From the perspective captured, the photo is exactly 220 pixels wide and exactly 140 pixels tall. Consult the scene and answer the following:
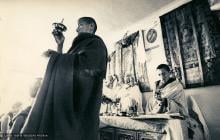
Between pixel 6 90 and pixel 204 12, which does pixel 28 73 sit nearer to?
pixel 6 90

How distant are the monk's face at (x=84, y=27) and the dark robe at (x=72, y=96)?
84mm

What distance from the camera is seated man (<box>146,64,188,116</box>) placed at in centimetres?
153

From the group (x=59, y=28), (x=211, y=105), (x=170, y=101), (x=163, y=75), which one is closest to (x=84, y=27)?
(x=59, y=28)

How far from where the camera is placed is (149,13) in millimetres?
1755

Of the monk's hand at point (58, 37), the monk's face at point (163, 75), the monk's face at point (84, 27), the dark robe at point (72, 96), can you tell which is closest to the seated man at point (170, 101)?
the monk's face at point (163, 75)

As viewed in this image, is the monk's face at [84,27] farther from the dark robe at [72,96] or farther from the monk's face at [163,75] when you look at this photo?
the monk's face at [163,75]

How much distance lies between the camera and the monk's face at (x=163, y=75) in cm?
162

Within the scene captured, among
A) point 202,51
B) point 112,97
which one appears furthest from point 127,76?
point 202,51

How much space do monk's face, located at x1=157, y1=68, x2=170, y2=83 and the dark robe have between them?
36 centimetres

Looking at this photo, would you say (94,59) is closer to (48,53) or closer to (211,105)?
(48,53)

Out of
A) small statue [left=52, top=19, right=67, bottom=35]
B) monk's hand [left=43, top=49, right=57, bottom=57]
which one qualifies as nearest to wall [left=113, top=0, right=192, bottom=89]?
small statue [left=52, top=19, right=67, bottom=35]

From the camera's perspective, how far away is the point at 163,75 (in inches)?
64.2

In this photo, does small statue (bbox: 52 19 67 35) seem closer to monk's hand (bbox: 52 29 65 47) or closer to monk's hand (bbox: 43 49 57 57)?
monk's hand (bbox: 52 29 65 47)

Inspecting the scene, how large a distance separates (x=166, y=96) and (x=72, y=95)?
1.91ft
